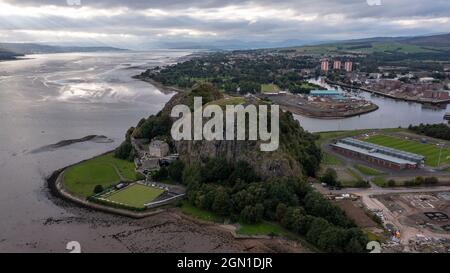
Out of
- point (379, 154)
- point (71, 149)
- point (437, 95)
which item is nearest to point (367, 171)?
point (379, 154)

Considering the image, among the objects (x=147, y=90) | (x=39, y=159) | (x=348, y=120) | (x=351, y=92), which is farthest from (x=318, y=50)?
(x=39, y=159)

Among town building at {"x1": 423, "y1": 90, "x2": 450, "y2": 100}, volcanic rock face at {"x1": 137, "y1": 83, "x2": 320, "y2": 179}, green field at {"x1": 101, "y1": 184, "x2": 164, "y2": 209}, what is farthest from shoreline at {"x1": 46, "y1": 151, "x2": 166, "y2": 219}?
Result: town building at {"x1": 423, "y1": 90, "x2": 450, "y2": 100}

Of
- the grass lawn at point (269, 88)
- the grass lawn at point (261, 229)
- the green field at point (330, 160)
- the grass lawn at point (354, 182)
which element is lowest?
the grass lawn at point (261, 229)

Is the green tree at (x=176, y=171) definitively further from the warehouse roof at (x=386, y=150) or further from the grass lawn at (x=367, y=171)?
the warehouse roof at (x=386, y=150)

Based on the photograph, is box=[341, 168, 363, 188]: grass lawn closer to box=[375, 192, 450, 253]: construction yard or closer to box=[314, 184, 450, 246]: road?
box=[314, 184, 450, 246]: road

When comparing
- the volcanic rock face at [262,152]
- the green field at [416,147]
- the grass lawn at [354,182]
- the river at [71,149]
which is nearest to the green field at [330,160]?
the volcanic rock face at [262,152]

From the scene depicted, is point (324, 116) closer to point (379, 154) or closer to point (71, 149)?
point (379, 154)
